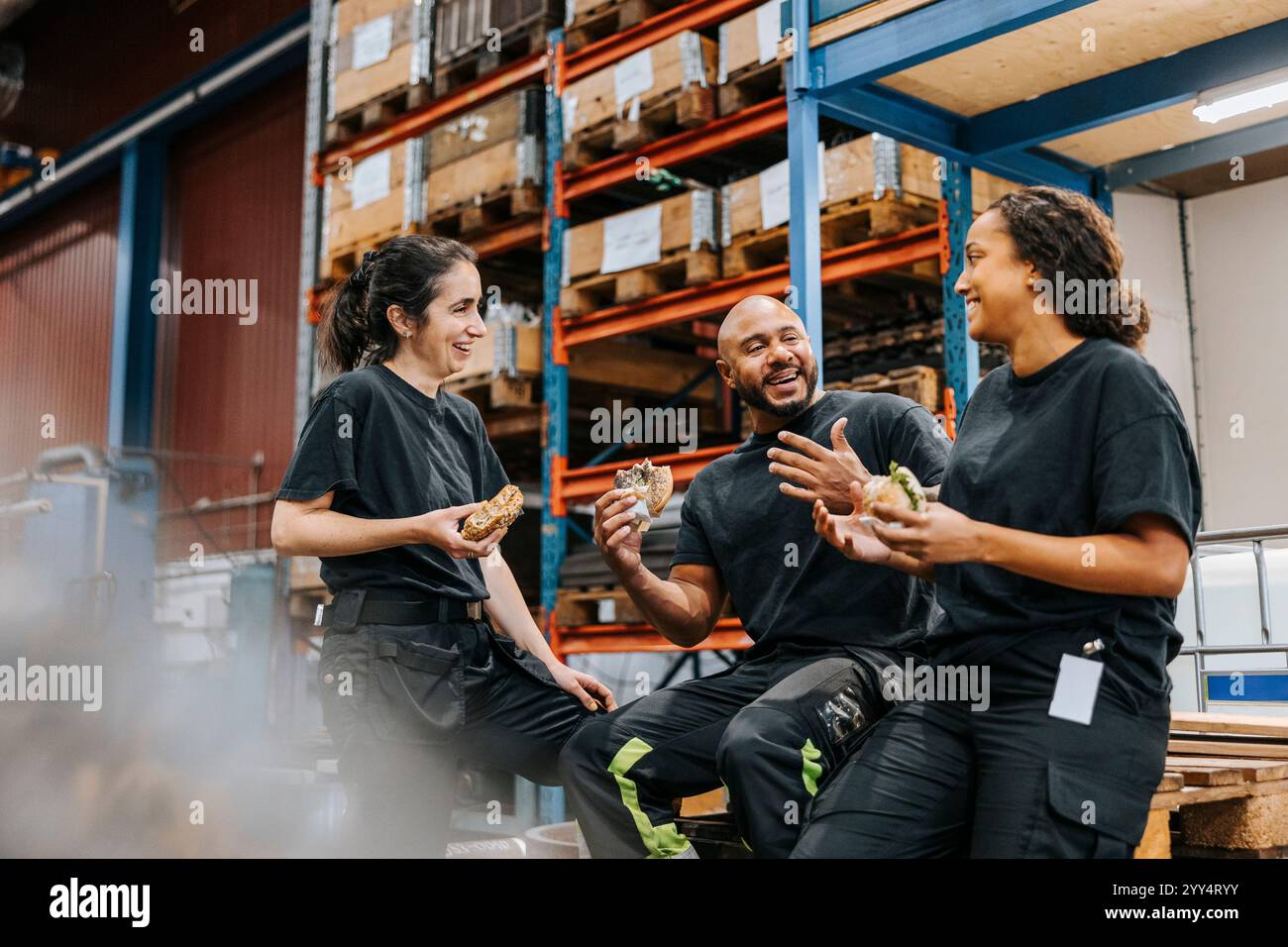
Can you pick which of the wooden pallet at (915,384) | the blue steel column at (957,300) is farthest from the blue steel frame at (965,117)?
the wooden pallet at (915,384)

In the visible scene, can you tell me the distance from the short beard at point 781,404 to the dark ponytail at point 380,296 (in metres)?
0.97

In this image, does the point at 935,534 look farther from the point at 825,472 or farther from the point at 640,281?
the point at 640,281

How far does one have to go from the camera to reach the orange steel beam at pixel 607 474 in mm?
6789

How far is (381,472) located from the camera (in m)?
3.26

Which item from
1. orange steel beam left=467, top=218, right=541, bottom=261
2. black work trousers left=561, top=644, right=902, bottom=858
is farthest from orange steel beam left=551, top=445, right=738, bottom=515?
black work trousers left=561, top=644, right=902, bottom=858

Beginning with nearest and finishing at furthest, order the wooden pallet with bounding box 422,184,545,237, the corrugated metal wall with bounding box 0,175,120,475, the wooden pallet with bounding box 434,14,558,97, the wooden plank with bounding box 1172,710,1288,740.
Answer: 1. the wooden plank with bounding box 1172,710,1288,740
2. the wooden pallet with bounding box 422,184,545,237
3. the wooden pallet with bounding box 434,14,558,97
4. the corrugated metal wall with bounding box 0,175,120,475

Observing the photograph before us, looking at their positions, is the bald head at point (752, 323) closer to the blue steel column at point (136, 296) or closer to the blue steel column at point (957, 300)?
the blue steel column at point (957, 300)

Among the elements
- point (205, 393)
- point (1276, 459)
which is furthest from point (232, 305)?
point (1276, 459)

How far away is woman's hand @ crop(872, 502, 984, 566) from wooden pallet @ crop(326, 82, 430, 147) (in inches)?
302

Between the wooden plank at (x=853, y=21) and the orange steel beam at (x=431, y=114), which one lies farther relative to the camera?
the orange steel beam at (x=431, y=114)

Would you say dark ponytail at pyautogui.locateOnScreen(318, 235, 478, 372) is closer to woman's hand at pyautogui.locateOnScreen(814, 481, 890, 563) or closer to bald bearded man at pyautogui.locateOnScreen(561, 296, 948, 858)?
bald bearded man at pyautogui.locateOnScreen(561, 296, 948, 858)

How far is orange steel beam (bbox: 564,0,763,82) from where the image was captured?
6.98m

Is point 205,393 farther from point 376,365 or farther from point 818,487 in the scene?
point 818,487

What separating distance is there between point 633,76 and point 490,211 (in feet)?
5.30
